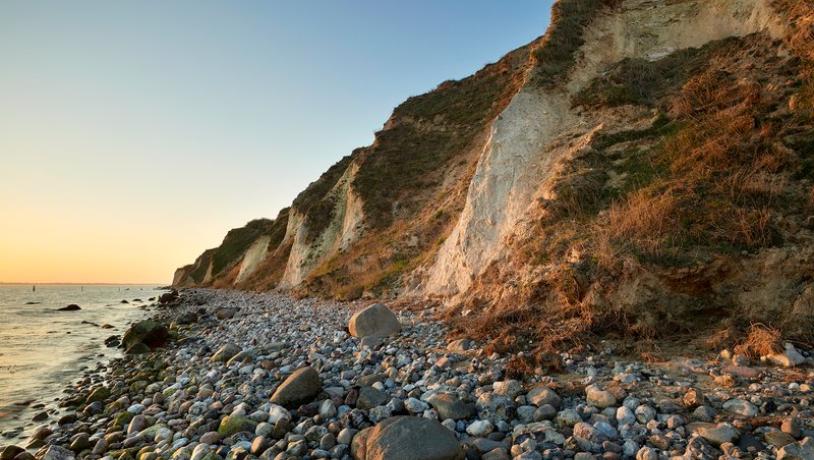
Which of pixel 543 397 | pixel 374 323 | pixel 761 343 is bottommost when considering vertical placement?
pixel 761 343

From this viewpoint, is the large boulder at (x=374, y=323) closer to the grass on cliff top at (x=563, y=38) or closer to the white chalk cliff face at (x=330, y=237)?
the grass on cliff top at (x=563, y=38)

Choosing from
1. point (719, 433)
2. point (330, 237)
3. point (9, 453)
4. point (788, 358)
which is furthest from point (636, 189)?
point (330, 237)

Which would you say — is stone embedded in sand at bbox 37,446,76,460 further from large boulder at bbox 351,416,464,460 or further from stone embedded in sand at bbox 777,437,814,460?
stone embedded in sand at bbox 777,437,814,460

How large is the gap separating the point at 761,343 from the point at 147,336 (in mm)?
15954

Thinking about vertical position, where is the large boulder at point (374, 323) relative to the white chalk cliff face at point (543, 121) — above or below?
below

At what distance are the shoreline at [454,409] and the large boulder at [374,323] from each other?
96cm

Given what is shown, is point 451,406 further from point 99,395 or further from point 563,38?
point 563,38

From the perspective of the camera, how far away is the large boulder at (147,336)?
45.6ft

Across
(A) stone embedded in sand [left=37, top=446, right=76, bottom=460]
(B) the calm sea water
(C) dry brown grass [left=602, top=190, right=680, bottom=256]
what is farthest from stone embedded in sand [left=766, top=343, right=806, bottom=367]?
(B) the calm sea water

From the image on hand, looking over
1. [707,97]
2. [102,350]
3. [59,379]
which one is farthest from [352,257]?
[707,97]

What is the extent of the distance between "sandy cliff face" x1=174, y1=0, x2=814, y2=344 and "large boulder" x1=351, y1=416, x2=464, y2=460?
11.9ft

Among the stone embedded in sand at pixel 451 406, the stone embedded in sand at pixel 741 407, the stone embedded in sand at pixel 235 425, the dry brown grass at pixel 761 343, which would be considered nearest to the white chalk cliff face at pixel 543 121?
the dry brown grass at pixel 761 343

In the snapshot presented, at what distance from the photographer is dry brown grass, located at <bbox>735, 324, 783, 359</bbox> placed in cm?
550

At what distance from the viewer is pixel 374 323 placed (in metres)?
10.2
